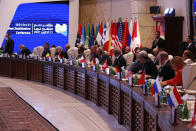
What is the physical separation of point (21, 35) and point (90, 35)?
313cm

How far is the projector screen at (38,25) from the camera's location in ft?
59.4

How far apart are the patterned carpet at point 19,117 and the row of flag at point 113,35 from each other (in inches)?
230

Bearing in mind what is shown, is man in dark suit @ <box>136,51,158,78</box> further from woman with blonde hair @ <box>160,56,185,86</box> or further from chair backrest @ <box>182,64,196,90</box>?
chair backrest @ <box>182,64,196,90</box>

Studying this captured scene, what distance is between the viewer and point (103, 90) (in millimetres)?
8062

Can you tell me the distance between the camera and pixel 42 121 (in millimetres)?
6723

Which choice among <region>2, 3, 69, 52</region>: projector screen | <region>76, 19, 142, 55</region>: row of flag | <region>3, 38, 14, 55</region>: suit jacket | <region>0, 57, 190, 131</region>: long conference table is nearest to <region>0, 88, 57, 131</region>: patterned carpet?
<region>0, 57, 190, 131</region>: long conference table

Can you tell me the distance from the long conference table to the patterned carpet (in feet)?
3.87

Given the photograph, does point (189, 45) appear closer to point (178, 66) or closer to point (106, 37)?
point (106, 37)

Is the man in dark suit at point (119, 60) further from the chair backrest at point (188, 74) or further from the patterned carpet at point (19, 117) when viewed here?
the chair backrest at point (188, 74)

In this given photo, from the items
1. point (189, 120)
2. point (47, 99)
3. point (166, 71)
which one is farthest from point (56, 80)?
point (189, 120)

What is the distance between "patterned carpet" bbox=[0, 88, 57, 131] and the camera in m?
6.25

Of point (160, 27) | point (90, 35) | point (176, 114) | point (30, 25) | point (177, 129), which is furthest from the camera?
point (30, 25)

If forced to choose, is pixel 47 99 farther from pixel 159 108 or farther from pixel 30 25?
pixel 30 25

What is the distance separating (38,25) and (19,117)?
37.7 ft
